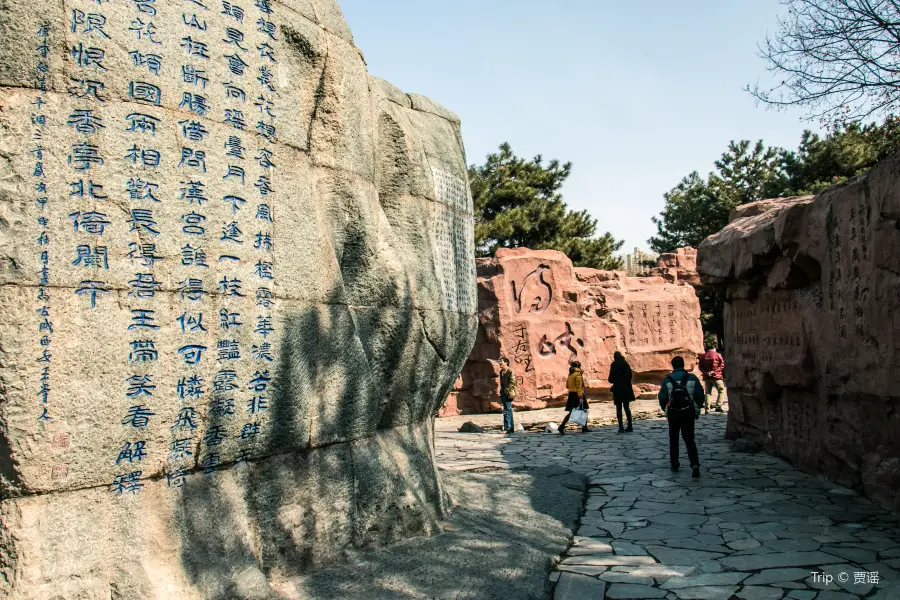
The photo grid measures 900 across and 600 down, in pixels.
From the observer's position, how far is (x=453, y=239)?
20.4 ft

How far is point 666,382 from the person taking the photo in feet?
25.1

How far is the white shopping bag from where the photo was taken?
1082 cm

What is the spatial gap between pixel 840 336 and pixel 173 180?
20.0 ft

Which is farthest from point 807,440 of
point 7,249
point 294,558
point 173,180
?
point 7,249

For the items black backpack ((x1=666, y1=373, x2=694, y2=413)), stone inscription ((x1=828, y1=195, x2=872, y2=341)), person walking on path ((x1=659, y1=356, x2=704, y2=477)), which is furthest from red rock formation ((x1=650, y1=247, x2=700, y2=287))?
stone inscription ((x1=828, y1=195, x2=872, y2=341))

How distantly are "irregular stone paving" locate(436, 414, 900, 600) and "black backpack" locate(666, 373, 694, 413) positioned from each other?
2.54 feet

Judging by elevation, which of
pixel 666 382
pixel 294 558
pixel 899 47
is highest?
pixel 899 47

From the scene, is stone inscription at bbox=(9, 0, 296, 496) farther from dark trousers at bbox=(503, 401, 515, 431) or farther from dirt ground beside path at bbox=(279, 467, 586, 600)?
dark trousers at bbox=(503, 401, 515, 431)

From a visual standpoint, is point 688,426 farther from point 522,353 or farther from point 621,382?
point 522,353

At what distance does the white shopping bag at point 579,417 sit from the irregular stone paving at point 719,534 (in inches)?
71.5

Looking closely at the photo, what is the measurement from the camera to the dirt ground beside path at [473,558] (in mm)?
3934

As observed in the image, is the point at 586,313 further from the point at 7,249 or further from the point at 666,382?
the point at 7,249

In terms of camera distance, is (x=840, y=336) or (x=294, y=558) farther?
(x=840, y=336)

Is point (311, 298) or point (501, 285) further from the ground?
point (501, 285)
